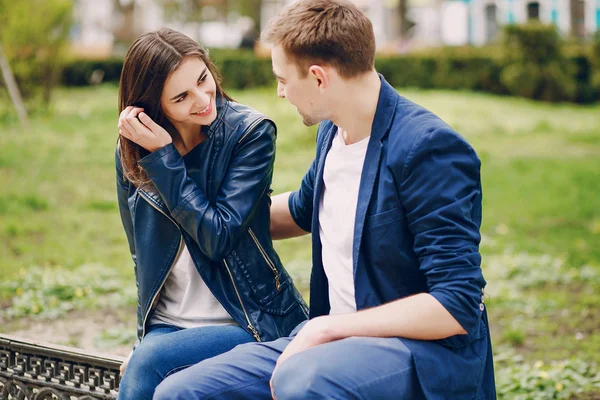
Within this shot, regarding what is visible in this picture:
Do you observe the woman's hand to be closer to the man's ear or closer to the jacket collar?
the man's ear

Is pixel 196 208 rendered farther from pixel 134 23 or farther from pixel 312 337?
pixel 134 23

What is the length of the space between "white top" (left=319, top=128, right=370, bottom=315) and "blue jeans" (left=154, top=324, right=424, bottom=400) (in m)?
0.28

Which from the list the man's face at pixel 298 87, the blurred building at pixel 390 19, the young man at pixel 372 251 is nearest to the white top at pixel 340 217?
the young man at pixel 372 251

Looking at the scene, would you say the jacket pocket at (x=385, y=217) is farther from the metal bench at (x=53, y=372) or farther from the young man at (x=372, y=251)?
the metal bench at (x=53, y=372)

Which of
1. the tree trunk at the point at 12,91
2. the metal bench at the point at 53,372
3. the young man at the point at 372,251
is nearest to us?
the young man at the point at 372,251

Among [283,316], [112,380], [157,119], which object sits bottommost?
[112,380]

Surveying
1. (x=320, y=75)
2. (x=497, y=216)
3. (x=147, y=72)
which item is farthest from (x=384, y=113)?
(x=497, y=216)

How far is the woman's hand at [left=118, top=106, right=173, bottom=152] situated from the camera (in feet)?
8.69

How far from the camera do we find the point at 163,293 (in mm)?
2785

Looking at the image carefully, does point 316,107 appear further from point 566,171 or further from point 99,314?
point 566,171

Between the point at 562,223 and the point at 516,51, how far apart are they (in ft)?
36.1

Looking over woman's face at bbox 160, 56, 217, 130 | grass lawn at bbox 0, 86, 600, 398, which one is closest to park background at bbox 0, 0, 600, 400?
grass lawn at bbox 0, 86, 600, 398

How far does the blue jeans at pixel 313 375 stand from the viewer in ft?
6.63

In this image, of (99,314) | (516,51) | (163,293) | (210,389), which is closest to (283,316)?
(163,293)
